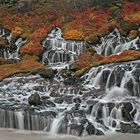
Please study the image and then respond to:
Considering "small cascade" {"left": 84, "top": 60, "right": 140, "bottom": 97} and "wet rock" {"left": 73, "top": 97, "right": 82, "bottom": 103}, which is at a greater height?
"small cascade" {"left": 84, "top": 60, "right": 140, "bottom": 97}

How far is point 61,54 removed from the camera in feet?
101

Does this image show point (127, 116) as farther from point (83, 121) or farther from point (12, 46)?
point (12, 46)

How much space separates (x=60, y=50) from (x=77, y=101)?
9306 millimetres

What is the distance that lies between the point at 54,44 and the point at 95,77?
8.29 metres

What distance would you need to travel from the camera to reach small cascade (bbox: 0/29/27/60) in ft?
108

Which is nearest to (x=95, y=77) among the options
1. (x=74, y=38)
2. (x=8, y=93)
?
(x=8, y=93)

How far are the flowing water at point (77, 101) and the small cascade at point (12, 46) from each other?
18.8ft

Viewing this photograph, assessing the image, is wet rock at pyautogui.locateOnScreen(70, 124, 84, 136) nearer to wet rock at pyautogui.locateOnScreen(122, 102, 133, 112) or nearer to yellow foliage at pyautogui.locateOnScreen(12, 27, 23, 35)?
wet rock at pyautogui.locateOnScreen(122, 102, 133, 112)

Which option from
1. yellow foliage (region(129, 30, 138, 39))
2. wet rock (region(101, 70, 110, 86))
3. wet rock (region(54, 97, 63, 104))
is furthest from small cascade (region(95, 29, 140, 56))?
wet rock (region(54, 97, 63, 104))

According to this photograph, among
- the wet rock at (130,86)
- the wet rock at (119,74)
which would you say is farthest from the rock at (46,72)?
the wet rock at (130,86)

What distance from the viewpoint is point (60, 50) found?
31.5 meters

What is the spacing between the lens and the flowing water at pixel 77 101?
67.2 feet

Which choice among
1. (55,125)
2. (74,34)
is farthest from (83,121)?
(74,34)

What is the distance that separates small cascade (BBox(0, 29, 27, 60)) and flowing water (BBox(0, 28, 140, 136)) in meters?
5.72
